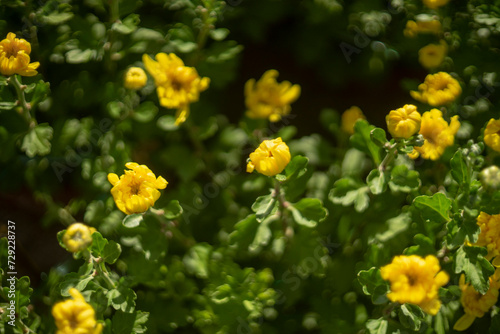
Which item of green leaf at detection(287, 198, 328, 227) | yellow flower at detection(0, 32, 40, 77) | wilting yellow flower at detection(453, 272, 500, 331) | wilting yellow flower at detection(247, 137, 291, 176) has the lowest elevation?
wilting yellow flower at detection(453, 272, 500, 331)

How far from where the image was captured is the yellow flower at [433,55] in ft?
6.06

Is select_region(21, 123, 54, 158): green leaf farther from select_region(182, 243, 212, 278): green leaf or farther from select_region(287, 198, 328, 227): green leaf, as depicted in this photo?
select_region(287, 198, 328, 227): green leaf

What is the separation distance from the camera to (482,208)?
4.60 ft

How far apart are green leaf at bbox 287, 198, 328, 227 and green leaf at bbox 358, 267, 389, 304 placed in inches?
9.8

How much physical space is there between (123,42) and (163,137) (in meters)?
0.47

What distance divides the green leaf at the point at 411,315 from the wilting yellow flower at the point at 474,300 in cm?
21

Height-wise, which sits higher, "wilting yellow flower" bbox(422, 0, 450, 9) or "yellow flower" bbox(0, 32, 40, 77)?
"wilting yellow flower" bbox(422, 0, 450, 9)

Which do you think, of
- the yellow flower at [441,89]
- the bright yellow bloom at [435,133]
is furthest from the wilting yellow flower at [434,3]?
the bright yellow bloom at [435,133]

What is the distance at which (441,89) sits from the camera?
5.52 ft

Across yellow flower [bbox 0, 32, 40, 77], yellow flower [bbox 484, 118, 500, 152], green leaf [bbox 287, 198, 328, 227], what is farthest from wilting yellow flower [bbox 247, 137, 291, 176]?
yellow flower [bbox 0, 32, 40, 77]

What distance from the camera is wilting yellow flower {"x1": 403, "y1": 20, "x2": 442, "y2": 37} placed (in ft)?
6.28

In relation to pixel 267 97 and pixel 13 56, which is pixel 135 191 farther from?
pixel 267 97

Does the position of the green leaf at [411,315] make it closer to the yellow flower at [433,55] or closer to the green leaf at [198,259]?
the green leaf at [198,259]

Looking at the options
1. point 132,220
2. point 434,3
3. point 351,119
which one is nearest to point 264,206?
point 132,220
